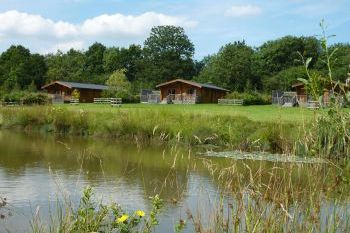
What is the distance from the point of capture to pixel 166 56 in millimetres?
76375

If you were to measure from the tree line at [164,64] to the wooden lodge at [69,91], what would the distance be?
2603mm

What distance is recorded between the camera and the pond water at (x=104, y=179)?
655cm

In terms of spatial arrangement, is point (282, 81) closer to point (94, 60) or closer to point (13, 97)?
point (13, 97)

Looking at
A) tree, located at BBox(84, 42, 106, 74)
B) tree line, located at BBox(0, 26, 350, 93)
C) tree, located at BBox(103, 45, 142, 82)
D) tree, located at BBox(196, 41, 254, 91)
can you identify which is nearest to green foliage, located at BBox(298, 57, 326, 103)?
tree line, located at BBox(0, 26, 350, 93)

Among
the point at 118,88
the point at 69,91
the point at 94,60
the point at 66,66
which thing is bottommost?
the point at 69,91

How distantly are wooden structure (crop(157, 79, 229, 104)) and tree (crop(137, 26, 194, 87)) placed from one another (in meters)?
19.6

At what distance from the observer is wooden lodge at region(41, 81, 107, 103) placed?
2006 inches

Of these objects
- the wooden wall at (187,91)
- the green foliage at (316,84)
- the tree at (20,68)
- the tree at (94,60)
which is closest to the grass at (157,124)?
the green foliage at (316,84)

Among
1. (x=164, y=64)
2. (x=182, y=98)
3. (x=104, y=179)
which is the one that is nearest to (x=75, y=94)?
(x=182, y=98)

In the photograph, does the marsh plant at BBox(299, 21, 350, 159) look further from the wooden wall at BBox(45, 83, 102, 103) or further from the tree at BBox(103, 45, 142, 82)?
the tree at BBox(103, 45, 142, 82)

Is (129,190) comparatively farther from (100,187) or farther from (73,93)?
(73,93)

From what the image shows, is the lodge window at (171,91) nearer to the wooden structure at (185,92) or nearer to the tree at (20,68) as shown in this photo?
the wooden structure at (185,92)

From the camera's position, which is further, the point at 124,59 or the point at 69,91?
the point at 124,59

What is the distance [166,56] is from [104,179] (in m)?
67.1
